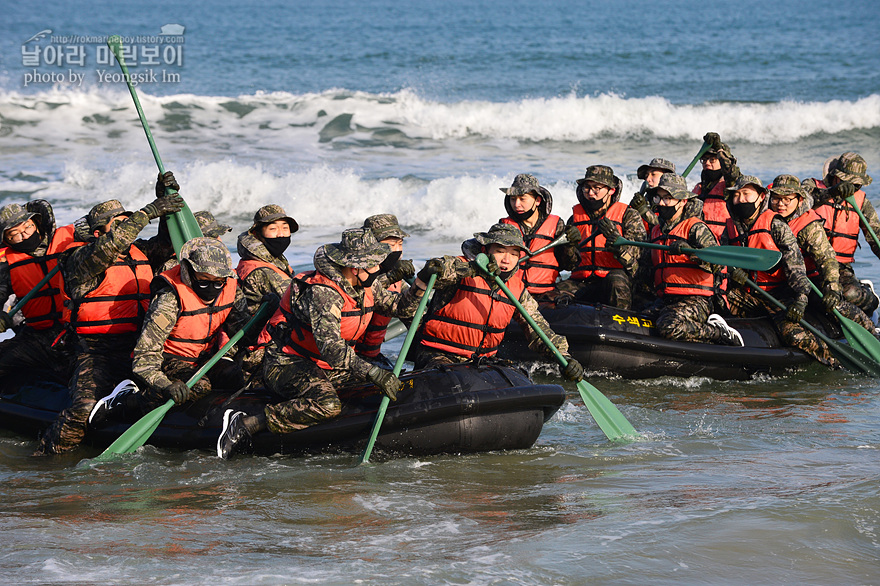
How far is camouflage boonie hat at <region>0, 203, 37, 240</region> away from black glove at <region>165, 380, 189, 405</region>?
1.81 meters

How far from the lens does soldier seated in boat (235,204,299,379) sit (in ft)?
23.3

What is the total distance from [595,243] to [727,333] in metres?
1.43

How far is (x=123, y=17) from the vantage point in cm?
4691

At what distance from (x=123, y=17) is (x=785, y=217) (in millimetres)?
43962

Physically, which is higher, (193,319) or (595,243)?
(595,243)

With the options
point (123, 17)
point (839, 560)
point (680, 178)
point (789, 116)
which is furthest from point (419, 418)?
point (123, 17)

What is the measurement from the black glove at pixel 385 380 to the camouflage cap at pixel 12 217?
2821 millimetres

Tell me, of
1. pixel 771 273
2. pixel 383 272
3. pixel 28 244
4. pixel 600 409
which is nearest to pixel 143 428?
pixel 28 244

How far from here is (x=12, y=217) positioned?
6762 millimetres

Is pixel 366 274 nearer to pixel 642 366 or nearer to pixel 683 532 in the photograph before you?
pixel 683 532

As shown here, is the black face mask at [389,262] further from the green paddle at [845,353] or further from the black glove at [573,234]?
the green paddle at [845,353]

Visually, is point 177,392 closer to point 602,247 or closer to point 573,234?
point 573,234

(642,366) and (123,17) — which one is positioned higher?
(123,17)

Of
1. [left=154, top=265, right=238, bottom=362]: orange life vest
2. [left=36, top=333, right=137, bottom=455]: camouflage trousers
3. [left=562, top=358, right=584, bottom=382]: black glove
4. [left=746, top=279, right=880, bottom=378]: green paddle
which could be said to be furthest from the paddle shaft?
[left=746, top=279, right=880, bottom=378]: green paddle
